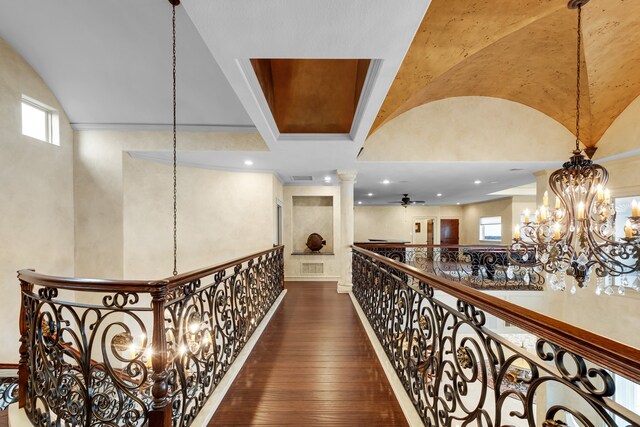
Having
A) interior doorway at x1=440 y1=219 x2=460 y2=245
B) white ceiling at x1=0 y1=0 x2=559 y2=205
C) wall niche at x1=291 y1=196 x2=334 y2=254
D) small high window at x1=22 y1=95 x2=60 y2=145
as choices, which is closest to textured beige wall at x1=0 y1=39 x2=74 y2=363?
small high window at x1=22 y1=95 x2=60 y2=145

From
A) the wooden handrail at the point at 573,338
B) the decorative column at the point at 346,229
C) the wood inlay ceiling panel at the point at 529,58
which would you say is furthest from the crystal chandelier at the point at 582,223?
the decorative column at the point at 346,229

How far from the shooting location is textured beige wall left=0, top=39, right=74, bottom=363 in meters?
3.38

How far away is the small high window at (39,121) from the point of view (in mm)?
3754

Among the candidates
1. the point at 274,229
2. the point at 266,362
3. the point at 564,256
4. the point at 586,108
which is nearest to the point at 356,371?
the point at 266,362

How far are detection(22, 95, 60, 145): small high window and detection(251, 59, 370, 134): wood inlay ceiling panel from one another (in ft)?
11.4

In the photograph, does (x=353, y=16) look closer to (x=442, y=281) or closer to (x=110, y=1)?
(x=442, y=281)

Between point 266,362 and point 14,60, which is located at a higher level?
point 14,60

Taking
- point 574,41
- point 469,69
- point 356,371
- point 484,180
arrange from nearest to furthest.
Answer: point 356,371
point 574,41
point 469,69
point 484,180

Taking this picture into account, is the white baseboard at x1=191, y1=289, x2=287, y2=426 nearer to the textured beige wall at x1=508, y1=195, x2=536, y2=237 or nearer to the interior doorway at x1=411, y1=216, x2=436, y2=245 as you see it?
the textured beige wall at x1=508, y1=195, x2=536, y2=237

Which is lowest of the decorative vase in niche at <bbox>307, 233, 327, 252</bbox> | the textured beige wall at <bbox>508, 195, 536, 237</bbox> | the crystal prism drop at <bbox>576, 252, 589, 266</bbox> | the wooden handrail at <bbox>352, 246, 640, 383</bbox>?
the decorative vase in niche at <bbox>307, 233, 327, 252</bbox>

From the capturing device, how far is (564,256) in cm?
303

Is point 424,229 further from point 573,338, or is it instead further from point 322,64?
point 573,338

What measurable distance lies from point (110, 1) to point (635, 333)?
27.0ft

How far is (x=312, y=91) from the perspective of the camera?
3.14m
